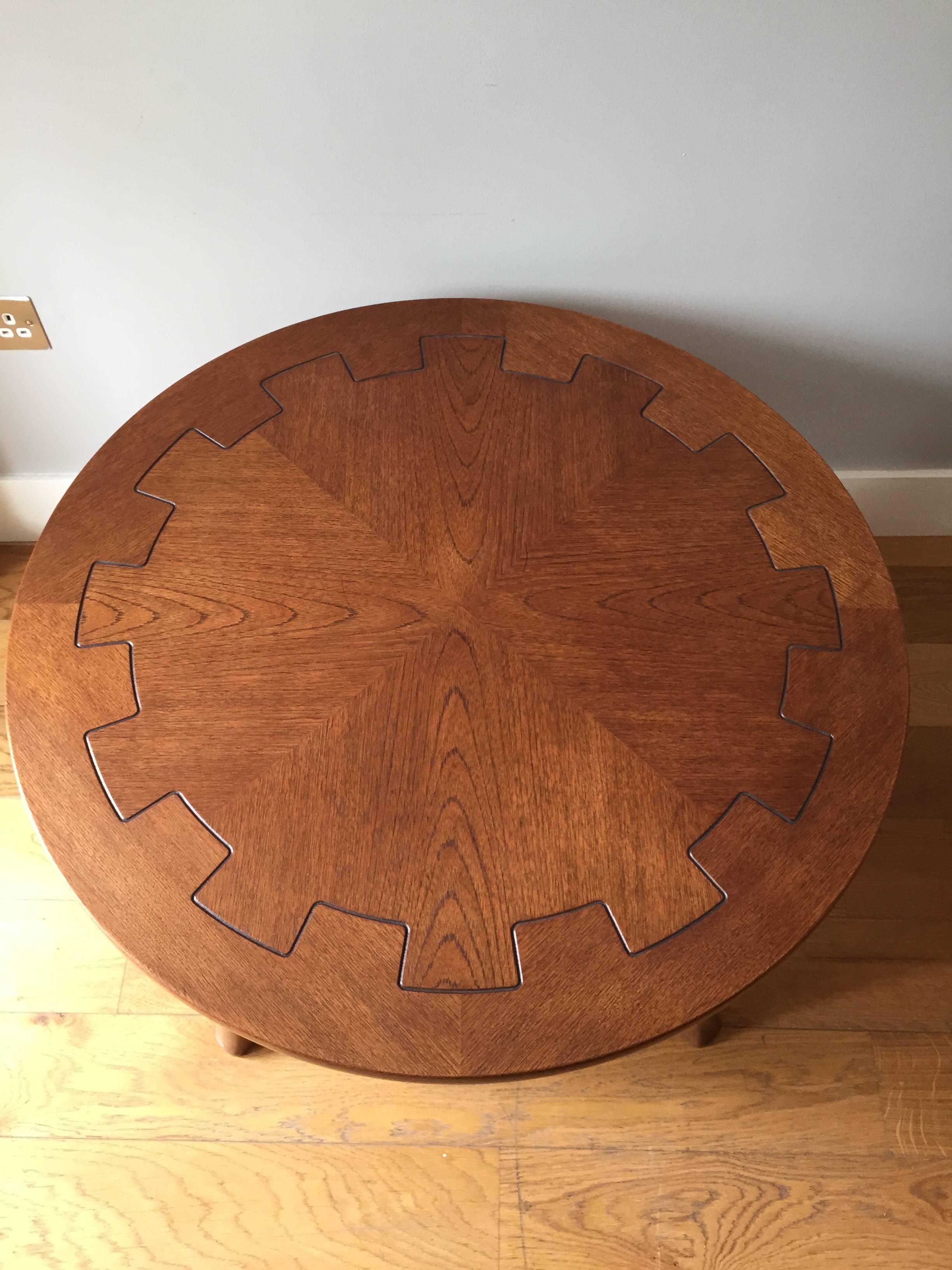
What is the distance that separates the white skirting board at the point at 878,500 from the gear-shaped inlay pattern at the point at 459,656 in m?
0.72

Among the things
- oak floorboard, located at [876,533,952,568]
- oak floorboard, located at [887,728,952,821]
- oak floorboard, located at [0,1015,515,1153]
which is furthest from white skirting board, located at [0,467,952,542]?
oak floorboard, located at [0,1015,515,1153]

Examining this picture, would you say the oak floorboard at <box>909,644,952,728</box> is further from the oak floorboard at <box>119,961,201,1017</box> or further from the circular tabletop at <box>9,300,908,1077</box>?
the oak floorboard at <box>119,961,201,1017</box>

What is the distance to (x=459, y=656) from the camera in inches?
35.5

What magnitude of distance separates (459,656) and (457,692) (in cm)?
4

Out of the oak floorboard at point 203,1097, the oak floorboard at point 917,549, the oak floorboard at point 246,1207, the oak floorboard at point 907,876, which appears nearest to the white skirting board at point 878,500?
the oak floorboard at point 917,549

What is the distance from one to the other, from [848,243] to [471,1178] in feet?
4.36

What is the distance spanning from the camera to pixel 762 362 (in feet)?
4.66

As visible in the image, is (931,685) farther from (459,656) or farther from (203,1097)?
(203,1097)

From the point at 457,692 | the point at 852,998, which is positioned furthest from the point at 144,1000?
the point at 852,998

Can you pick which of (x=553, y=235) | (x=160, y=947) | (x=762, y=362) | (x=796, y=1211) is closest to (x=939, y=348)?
(x=762, y=362)

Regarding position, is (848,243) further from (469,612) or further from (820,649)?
(469,612)

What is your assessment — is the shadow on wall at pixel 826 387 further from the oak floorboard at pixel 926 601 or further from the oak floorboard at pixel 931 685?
the oak floorboard at pixel 931 685

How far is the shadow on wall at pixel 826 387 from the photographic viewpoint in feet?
4.41

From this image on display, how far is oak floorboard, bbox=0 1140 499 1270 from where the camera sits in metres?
1.13
